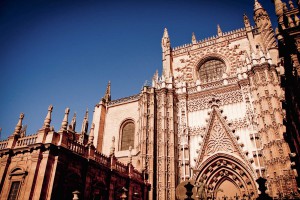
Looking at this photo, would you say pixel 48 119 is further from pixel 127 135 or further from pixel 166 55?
pixel 166 55

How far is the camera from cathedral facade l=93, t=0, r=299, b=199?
1692 cm

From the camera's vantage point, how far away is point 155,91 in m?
21.9

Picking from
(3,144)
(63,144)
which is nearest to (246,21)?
(63,144)

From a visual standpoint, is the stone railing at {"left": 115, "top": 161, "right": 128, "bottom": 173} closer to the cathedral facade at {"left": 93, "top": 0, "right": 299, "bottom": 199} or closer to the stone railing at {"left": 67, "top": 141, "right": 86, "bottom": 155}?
the cathedral facade at {"left": 93, "top": 0, "right": 299, "bottom": 199}

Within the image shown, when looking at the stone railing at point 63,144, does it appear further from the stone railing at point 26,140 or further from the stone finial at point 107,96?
the stone finial at point 107,96

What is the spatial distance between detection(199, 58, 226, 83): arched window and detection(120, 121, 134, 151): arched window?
8.38 meters

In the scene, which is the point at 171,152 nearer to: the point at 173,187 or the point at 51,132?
the point at 173,187

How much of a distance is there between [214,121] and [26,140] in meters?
14.0

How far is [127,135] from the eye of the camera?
22.9 metres

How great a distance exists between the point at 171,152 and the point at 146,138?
2.32 metres

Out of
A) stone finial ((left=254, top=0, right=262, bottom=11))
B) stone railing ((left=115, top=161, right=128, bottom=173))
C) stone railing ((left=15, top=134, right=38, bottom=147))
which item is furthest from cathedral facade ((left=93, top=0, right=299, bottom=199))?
stone railing ((left=15, top=134, right=38, bottom=147))

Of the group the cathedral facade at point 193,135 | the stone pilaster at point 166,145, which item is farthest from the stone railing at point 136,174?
the stone pilaster at point 166,145

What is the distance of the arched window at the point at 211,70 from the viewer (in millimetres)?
23675

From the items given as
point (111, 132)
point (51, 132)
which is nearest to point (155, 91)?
point (111, 132)
